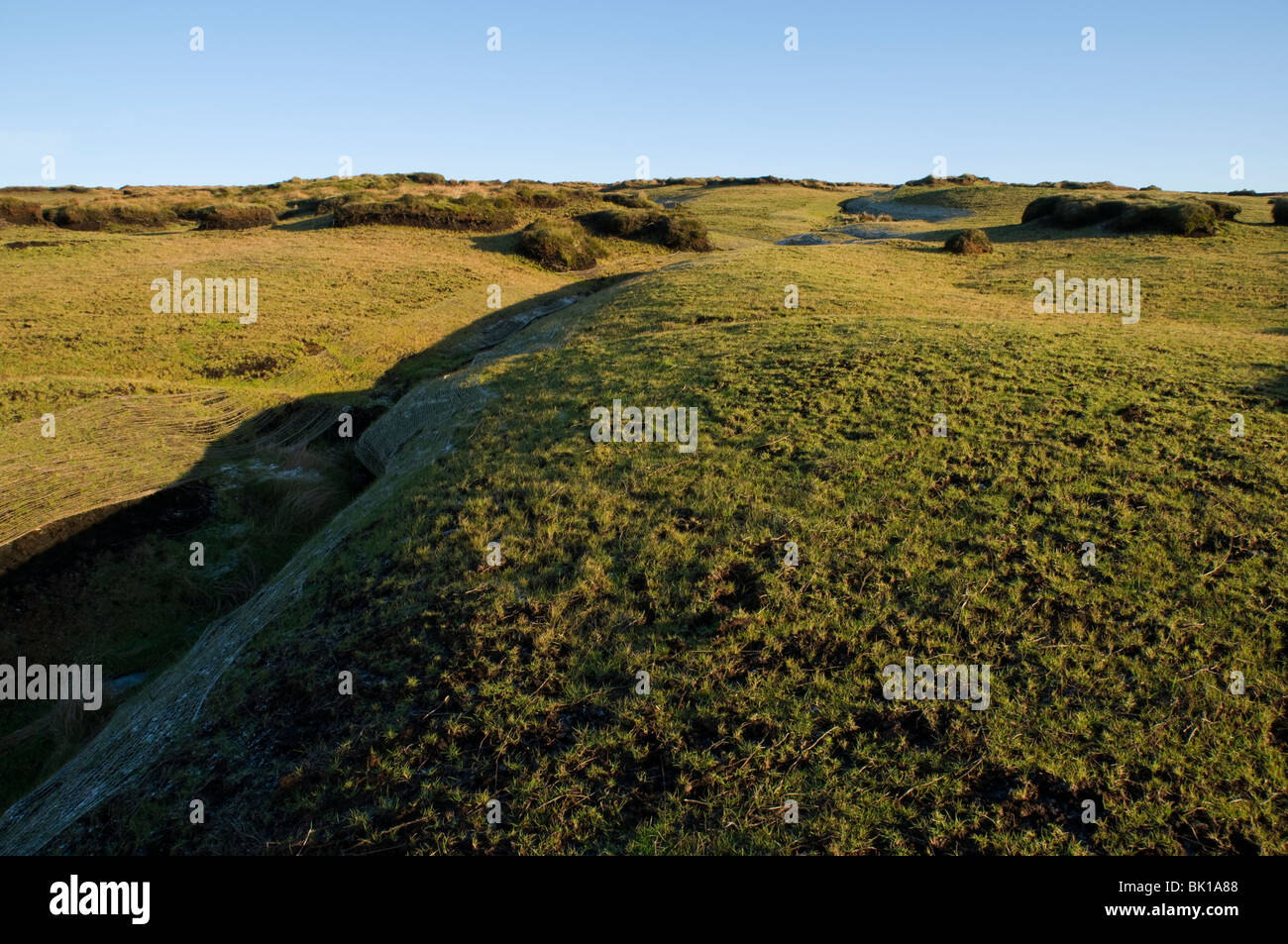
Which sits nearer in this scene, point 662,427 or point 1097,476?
point 1097,476

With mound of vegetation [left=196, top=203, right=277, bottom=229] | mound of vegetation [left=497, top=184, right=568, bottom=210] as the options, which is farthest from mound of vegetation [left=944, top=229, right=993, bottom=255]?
mound of vegetation [left=196, top=203, right=277, bottom=229]

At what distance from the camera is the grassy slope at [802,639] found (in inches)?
261

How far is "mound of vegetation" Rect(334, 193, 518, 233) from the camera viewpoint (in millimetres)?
48062

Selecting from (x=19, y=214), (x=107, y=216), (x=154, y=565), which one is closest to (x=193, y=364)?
(x=154, y=565)

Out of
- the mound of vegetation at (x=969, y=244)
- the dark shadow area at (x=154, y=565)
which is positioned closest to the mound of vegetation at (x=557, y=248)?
the mound of vegetation at (x=969, y=244)

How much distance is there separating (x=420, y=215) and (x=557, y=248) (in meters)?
11.5

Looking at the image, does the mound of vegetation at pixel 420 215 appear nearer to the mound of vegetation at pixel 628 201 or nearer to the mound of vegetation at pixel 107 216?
the mound of vegetation at pixel 107 216

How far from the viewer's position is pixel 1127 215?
150 ft

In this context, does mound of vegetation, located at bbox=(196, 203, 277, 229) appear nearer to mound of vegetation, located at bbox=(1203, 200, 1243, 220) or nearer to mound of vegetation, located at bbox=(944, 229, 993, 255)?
mound of vegetation, located at bbox=(944, 229, 993, 255)

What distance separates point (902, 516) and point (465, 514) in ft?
24.8

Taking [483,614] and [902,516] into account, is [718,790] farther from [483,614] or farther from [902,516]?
[902,516]

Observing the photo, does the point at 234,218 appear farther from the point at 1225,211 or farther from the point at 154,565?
the point at 1225,211

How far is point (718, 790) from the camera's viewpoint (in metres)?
6.81

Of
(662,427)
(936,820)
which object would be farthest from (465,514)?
(936,820)
